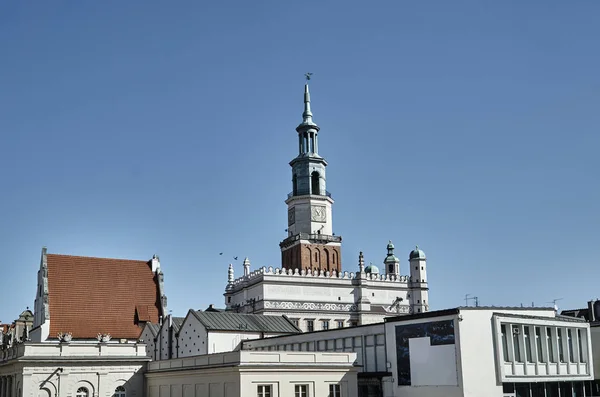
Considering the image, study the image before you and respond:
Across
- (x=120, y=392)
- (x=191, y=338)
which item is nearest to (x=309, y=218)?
(x=191, y=338)

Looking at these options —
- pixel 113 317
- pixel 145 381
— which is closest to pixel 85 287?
pixel 113 317

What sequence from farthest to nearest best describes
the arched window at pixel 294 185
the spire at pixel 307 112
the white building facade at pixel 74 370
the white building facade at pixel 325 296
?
the spire at pixel 307 112 < the arched window at pixel 294 185 < the white building facade at pixel 325 296 < the white building facade at pixel 74 370

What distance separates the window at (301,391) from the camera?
42.8 metres

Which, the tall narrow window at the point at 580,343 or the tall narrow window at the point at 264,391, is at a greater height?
the tall narrow window at the point at 580,343

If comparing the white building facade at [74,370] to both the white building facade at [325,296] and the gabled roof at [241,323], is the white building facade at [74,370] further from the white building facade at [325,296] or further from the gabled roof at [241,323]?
the white building facade at [325,296]

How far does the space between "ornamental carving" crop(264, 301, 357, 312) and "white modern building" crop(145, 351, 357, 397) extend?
37.6m

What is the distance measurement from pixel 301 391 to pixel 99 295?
103ft

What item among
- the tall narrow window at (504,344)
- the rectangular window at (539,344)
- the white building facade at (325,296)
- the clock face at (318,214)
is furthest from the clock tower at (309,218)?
the tall narrow window at (504,344)

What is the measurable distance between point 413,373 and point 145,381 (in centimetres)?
2218

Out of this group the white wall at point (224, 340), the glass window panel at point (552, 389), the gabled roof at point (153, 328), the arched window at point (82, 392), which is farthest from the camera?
the gabled roof at point (153, 328)

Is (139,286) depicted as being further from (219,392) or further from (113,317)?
(219,392)

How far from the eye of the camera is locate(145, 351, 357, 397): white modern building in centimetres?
4125

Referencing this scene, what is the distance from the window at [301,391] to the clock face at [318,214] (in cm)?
5121

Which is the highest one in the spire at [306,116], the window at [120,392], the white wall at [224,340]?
the spire at [306,116]
